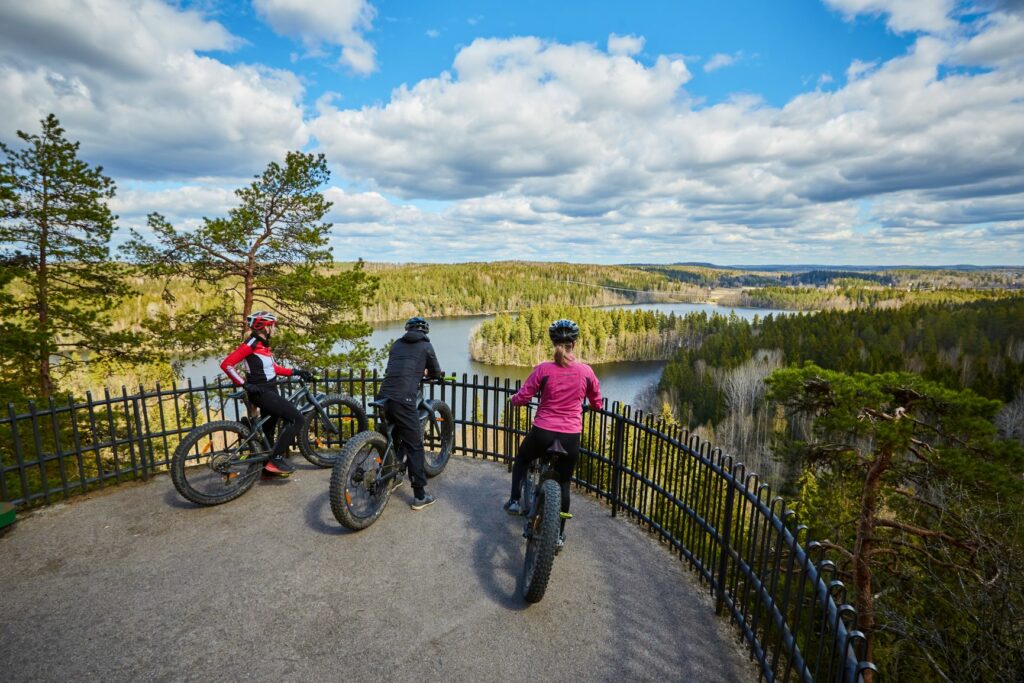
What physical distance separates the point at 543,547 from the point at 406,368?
2.54m

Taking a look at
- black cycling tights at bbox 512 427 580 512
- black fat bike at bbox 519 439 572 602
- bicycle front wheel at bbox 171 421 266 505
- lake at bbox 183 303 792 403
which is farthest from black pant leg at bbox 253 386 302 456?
lake at bbox 183 303 792 403

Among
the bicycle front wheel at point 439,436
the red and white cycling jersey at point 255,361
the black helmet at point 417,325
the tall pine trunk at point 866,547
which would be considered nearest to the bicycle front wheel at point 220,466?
the red and white cycling jersey at point 255,361

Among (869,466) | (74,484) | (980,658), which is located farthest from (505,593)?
(869,466)

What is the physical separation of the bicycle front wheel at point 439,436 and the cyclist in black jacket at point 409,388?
3.63 ft

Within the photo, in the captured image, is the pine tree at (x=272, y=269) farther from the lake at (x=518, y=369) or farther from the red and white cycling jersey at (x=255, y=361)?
the lake at (x=518, y=369)

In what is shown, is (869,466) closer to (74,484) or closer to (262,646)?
(262,646)

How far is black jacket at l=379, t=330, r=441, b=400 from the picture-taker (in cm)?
569

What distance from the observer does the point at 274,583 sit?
4.60 m

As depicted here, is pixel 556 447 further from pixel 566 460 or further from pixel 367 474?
pixel 367 474

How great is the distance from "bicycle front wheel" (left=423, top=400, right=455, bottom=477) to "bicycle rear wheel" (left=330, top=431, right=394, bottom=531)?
1290mm

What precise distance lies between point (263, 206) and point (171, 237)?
106 inches

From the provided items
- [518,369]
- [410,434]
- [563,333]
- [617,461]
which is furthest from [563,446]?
[518,369]

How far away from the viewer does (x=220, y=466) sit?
5.95 metres

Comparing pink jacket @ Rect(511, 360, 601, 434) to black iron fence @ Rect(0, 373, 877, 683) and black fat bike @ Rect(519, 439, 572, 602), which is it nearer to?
black fat bike @ Rect(519, 439, 572, 602)
